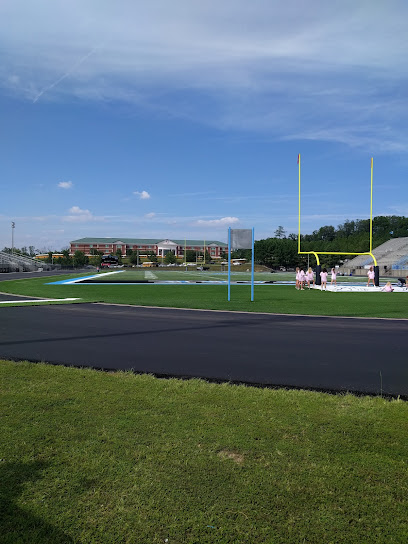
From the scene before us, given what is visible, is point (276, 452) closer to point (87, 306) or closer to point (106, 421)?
point (106, 421)

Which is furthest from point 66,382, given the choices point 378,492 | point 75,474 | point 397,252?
point 397,252

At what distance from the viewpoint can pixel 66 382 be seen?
567cm

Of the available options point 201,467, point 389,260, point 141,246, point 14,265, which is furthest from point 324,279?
point 141,246

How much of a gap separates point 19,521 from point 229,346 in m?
6.01

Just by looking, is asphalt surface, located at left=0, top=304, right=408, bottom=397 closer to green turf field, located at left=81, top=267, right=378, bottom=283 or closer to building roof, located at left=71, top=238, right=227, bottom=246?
green turf field, located at left=81, top=267, right=378, bottom=283

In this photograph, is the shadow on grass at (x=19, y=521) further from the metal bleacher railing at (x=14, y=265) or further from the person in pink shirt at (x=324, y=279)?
the metal bleacher railing at (x=14, y=265)

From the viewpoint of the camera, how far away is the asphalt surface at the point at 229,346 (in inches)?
247

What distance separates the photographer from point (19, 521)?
2707 mm

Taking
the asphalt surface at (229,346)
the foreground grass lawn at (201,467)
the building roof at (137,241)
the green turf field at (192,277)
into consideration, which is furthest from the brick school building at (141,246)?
the foreground grass lawn at (201,467)

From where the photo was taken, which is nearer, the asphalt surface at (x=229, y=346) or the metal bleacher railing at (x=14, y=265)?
the asphalt surface at (x=229, y=346)

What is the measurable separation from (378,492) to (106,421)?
256 centimetres

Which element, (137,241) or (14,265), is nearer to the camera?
(14,265)

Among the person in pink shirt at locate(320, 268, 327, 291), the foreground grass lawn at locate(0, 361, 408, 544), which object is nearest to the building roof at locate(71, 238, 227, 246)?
the person in pink shirt at locate(320, 268, 327, 291)

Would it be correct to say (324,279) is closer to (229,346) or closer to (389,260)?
(229,346)
